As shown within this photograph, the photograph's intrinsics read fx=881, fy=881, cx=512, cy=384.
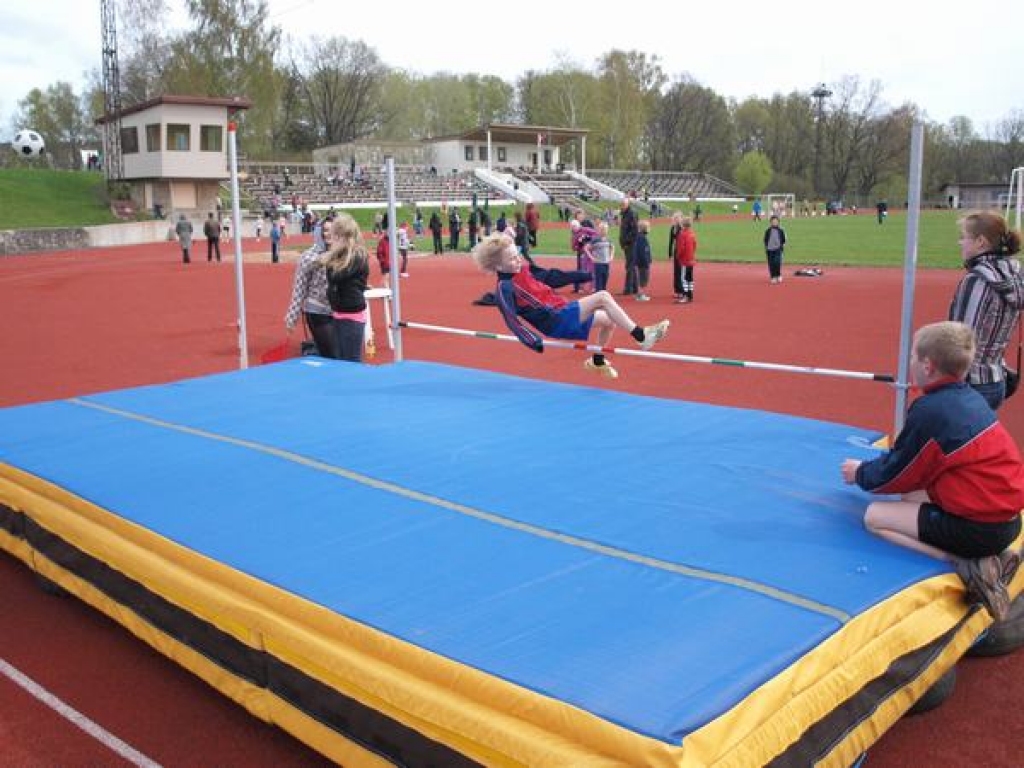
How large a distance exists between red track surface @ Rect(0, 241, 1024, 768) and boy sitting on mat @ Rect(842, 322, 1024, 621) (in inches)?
23.2

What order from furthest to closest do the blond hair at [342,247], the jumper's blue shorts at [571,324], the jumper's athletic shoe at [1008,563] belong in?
1. the blond hair at [342,247]
2. the jumper's blue shorts at [571,324]
3. the jumper's athletic shoe at [1008,563]

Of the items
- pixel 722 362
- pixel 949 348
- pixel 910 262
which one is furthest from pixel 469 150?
pixel 949 348

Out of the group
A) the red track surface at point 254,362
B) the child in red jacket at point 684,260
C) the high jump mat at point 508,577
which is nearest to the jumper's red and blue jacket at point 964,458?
the high jump mat at point 508,577

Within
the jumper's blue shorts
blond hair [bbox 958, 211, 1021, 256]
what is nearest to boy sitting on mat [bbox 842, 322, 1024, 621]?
blond hair [bbox 958, 211, 1021, 256]

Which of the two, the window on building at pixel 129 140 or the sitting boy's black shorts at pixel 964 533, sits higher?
the window on building at pixel 129 140

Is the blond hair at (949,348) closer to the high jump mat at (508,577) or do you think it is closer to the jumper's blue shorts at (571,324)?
the high jump mat at (508,577)

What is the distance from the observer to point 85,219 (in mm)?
38156

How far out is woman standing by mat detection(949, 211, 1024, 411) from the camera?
4.15 m

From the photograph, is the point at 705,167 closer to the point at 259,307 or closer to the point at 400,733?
the point at 259,307

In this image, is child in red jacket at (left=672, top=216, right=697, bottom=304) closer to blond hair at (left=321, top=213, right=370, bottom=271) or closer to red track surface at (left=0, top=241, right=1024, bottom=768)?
red track surface at (left=0, top=241, right=1024, bottom=768)

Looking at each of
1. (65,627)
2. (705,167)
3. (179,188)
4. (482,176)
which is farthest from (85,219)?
(705,167)

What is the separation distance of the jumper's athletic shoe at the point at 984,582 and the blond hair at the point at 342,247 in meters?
4.90

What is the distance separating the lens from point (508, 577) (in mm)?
3107

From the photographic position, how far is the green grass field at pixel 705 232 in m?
24.5
